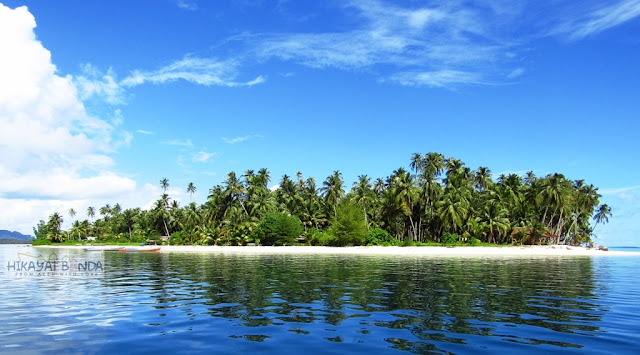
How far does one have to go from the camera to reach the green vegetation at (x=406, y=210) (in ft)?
289

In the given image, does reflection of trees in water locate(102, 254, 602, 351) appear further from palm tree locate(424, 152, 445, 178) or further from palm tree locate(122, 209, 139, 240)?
palm tree locate(122, 209, 139, 240)

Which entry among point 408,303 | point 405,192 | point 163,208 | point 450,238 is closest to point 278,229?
point 405,192

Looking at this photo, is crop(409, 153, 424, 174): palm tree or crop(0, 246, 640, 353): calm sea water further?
crop(409, 153, 424, 174): palm tree

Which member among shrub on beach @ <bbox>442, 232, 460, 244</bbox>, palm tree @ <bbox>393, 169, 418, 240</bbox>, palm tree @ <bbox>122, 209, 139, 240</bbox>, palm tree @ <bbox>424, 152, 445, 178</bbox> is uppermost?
palm tree @ <bbox>424, 152, 445, 178</bbox>

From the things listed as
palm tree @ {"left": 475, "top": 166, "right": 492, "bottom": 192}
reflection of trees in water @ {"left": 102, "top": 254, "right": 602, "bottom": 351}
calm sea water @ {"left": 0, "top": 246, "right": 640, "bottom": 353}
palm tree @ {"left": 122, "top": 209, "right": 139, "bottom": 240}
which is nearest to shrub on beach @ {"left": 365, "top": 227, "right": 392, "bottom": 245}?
palm tree @ {"left": 475, "top": 166, "right": 492, "bottom": 192}

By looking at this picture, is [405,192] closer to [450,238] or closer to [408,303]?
[450,238]

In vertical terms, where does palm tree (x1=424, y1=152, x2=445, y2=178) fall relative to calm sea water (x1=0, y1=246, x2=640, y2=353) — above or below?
above

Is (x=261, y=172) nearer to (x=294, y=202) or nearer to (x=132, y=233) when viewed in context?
(x=294, y=202)

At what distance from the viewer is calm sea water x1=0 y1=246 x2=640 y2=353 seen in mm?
10367

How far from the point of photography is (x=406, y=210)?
292 feet

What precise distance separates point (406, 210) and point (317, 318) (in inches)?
3058

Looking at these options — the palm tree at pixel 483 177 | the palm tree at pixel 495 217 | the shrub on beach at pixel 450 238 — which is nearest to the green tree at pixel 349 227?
the shrub on beach at pixel 450 238

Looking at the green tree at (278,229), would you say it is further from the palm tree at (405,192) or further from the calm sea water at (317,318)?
the calm sea water at (317,318)

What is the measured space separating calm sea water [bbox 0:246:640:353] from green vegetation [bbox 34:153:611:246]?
64714 mm
